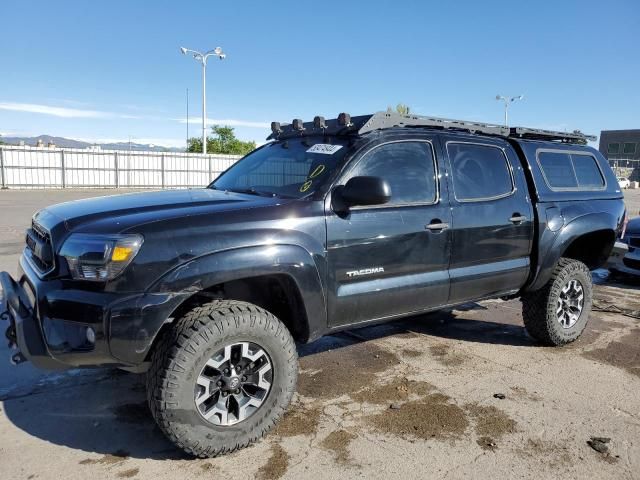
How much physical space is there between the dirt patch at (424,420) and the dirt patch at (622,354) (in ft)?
6.15

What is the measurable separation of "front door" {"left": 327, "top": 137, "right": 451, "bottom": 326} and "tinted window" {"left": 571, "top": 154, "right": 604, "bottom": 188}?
2016mm

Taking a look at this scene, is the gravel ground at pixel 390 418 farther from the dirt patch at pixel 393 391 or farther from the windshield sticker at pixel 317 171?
the windshield sticker at pixel 317 171

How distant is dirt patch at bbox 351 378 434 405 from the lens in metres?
3.82

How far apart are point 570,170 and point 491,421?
9.14 ft

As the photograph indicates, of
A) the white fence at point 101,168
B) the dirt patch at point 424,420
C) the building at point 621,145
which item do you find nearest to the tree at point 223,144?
the white fence at point 101,168

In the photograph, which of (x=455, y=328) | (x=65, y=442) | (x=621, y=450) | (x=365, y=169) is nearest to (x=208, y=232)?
(x=365, y=169)

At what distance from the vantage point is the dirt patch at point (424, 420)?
3338 millimetres

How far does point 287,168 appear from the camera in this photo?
13.0 ft

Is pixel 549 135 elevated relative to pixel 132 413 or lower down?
elevated

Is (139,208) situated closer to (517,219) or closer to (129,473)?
(129,473)

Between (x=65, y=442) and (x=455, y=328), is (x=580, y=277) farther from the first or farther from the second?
(x=65, y=442)

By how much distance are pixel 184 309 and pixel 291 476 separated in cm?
111

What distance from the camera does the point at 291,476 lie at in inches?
112

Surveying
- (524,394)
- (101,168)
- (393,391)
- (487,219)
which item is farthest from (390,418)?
(101,168)
